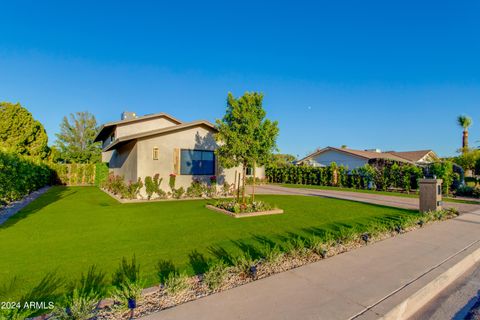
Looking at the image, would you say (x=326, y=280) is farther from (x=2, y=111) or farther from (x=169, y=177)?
(x=2, y=111)

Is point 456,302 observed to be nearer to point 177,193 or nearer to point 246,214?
point 246,214

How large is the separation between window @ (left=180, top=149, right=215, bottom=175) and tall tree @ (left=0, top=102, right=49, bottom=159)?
20.5m

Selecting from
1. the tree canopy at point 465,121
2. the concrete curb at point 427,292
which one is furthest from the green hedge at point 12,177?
the tree canopy at point 465,121

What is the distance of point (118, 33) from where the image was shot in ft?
51.1

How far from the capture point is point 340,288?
3334 mm

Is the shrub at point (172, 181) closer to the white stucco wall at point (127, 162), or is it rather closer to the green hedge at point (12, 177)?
the white stucco wall at point (127, 162)

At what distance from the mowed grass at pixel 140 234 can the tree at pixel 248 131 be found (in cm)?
248

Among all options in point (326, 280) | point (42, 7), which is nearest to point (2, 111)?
point (42, 7)

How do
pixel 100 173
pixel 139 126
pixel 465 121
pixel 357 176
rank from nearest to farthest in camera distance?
pixel 139 126
pixel 100 173
pixel 357 176
pixel 465 121

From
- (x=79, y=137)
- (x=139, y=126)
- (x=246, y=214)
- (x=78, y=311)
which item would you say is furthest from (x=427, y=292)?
(x=79, y=137)

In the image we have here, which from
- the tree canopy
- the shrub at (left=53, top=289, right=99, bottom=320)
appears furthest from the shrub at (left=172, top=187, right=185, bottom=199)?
the tree canopy

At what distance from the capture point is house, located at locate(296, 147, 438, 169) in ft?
87.4

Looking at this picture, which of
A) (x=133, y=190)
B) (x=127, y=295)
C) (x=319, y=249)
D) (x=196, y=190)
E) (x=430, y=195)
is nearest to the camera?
(x=127, y=295)

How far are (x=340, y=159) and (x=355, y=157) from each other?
193cm
